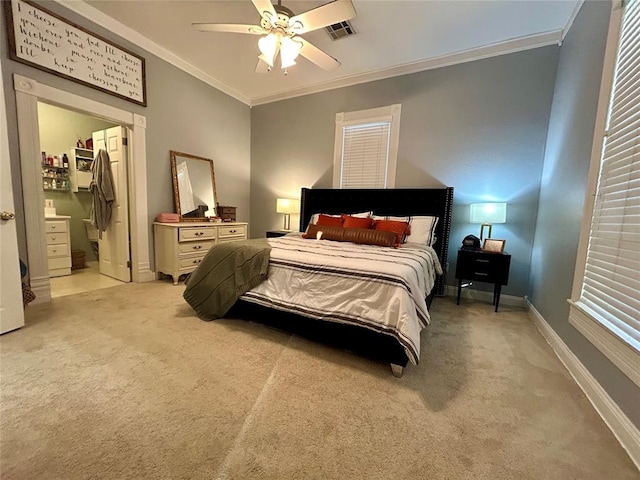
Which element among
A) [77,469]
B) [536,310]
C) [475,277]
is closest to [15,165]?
[77,469]

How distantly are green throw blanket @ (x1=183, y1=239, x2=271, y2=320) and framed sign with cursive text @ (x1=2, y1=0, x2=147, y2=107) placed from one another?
2392 millimetres

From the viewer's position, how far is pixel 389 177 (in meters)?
3.65

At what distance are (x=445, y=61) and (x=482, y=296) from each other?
9.91 ft

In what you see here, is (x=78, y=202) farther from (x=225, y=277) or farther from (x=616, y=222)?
(x=616, y=222)

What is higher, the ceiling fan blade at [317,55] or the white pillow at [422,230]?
the ceiling fan blade at [317,55]

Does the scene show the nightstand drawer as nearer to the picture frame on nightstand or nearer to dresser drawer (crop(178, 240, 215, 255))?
the picture frame on nightstand

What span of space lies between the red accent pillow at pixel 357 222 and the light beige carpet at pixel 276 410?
1.47 meters

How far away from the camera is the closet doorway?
328 centimetres

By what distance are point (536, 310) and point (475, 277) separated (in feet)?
2.02

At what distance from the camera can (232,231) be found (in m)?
4.00

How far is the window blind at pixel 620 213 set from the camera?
1310mm

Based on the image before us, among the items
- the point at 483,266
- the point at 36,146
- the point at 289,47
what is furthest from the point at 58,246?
the point at 483,266

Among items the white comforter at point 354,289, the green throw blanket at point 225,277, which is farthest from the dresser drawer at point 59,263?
the white comforter at point 354,289

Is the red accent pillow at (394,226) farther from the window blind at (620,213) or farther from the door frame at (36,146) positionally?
the door frame at (36,146)
